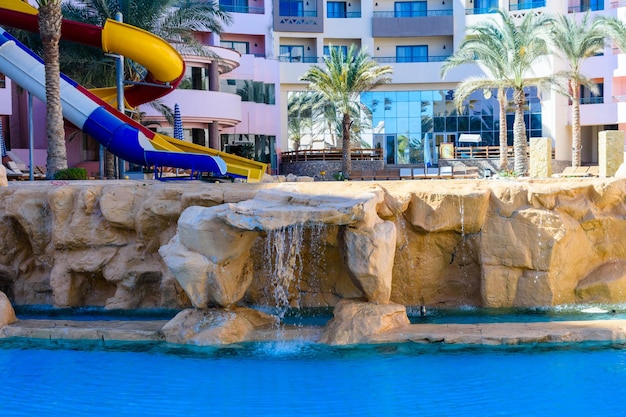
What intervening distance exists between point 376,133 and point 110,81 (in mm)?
23534

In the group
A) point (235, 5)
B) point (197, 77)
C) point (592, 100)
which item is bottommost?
point (592, 100)

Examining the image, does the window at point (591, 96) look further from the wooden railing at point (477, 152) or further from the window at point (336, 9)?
the window at point (336, 9)

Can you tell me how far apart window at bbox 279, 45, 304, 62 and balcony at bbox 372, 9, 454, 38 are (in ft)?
15.7

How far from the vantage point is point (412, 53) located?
162 feet

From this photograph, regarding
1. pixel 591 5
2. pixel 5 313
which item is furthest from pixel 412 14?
pixel 5 313

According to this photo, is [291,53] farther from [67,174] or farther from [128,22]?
[67,174]

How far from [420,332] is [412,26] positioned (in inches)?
1556

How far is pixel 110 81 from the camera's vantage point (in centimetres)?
2933

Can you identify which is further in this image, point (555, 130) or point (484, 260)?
point (555, 130)

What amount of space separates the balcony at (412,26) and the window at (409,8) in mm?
862

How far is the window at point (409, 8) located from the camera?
49.0 metres

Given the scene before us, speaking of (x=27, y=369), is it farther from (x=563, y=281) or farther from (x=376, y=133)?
(x=376, y=133)

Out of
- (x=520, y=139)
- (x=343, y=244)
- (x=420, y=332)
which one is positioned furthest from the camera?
(x=520, y=139)

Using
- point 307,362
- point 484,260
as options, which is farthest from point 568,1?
point 307,362
